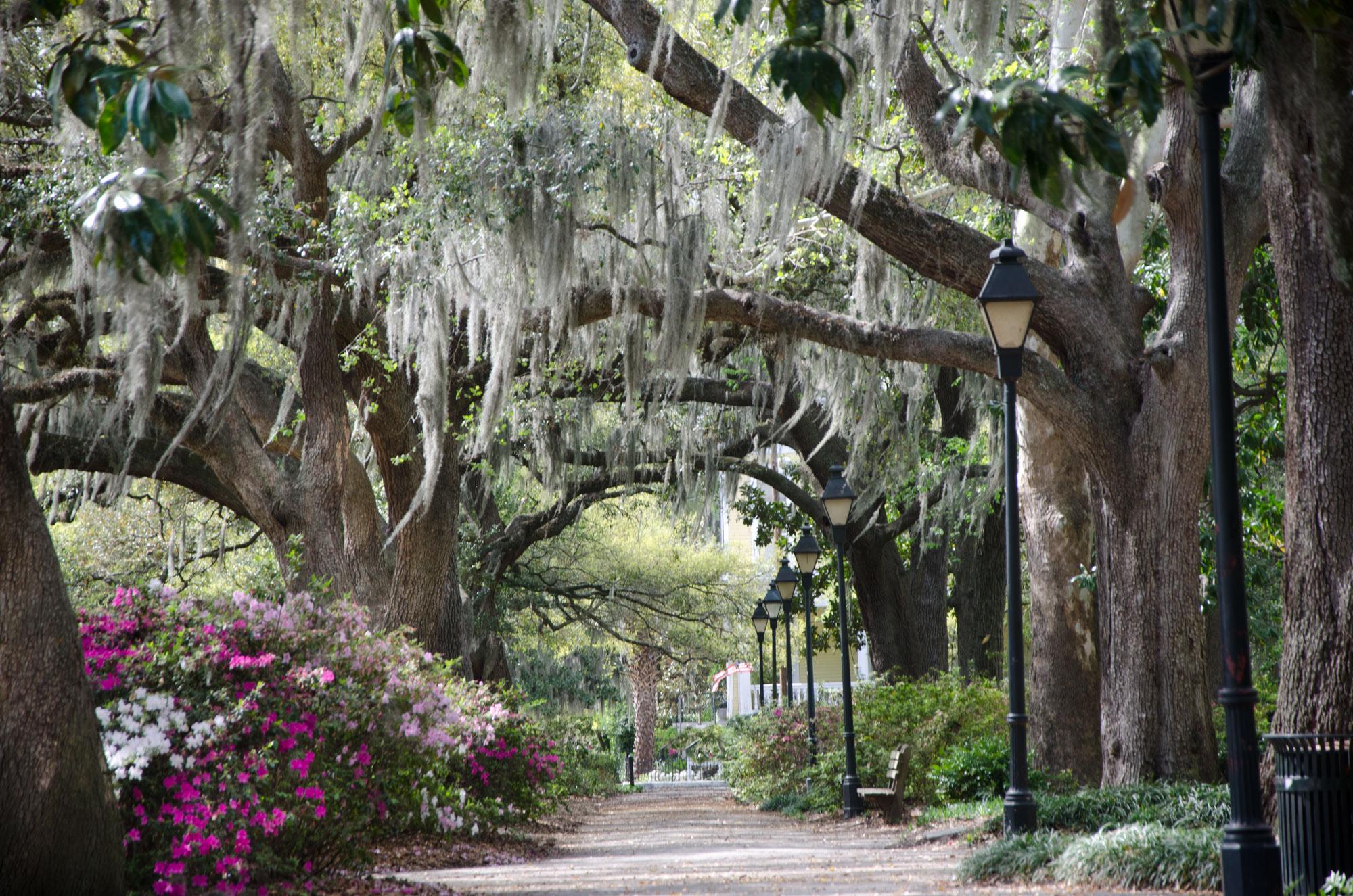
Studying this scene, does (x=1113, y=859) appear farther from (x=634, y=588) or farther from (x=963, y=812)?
(x=634, y=588)

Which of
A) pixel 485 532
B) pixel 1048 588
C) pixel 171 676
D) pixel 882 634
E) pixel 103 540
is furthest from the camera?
pixel 485 532

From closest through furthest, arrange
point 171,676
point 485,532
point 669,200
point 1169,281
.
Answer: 1. point 171,676
2. point 1169,281
3. point 669,200
4. point 485,532

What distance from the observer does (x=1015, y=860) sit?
276 inches

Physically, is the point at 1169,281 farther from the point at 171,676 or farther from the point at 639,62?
the point at 171,676

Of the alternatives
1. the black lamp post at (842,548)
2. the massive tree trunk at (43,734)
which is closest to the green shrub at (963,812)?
the black lamp post at (842,548)

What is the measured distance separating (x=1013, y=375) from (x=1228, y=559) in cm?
343

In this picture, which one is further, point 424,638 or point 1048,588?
point 424,638

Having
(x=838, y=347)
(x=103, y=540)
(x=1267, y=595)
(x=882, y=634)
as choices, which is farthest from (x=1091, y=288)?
(x=103, y=540)

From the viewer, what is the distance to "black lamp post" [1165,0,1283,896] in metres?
4.60

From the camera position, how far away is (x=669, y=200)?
32.0ft

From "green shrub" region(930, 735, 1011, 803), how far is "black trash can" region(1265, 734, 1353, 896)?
19.9ft

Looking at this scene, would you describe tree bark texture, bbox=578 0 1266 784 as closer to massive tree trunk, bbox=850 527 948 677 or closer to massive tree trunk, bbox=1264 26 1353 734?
massive tree trunk, bbox=1264 26 1353 734

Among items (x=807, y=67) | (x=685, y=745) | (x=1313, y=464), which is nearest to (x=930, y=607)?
(x=1313, y=464)

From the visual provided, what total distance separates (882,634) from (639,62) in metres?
10.2
